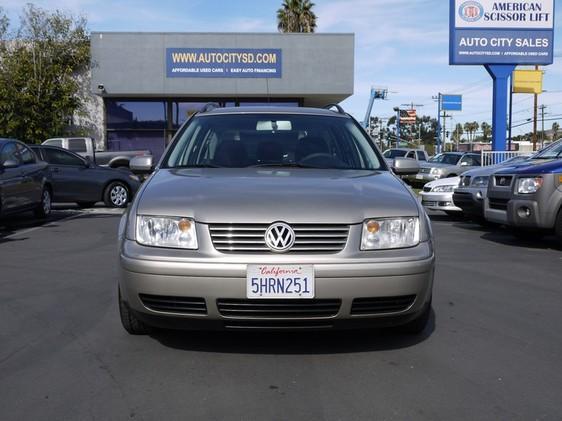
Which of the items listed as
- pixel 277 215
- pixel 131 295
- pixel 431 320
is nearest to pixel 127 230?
pixel 131 295

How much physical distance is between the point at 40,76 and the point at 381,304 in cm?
2301

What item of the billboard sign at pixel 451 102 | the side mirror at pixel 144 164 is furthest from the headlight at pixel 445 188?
the billboard sign at pixel 451 102

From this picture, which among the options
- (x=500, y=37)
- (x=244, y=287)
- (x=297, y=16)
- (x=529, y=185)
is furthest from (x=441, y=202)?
(x=297, y=16)

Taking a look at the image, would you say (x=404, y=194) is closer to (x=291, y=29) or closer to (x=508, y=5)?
(x=508, y=5)

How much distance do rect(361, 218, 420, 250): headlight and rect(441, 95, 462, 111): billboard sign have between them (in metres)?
66.6

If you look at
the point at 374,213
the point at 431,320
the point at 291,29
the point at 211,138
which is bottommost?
the point at 431,320

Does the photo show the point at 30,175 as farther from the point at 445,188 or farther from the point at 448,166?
the point at 448,166

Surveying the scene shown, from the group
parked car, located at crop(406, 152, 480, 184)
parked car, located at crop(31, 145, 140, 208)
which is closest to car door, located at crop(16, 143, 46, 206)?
parked car, located at crop(31, 145, 140, 208)

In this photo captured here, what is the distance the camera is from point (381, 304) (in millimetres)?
3805

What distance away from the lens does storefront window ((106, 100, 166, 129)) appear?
25.5m

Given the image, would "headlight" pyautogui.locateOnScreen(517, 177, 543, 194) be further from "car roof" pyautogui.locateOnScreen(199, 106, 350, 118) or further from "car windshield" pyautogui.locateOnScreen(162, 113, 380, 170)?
"car windshield" pyautogui.locateOnScreen(162, 113, 380, 170)

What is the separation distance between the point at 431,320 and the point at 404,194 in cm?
127

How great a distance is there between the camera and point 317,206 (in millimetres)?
3785

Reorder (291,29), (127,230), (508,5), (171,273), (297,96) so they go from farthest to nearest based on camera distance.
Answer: (291,29) → (297,96) → (508,5) → (127,230) → (171,273)
